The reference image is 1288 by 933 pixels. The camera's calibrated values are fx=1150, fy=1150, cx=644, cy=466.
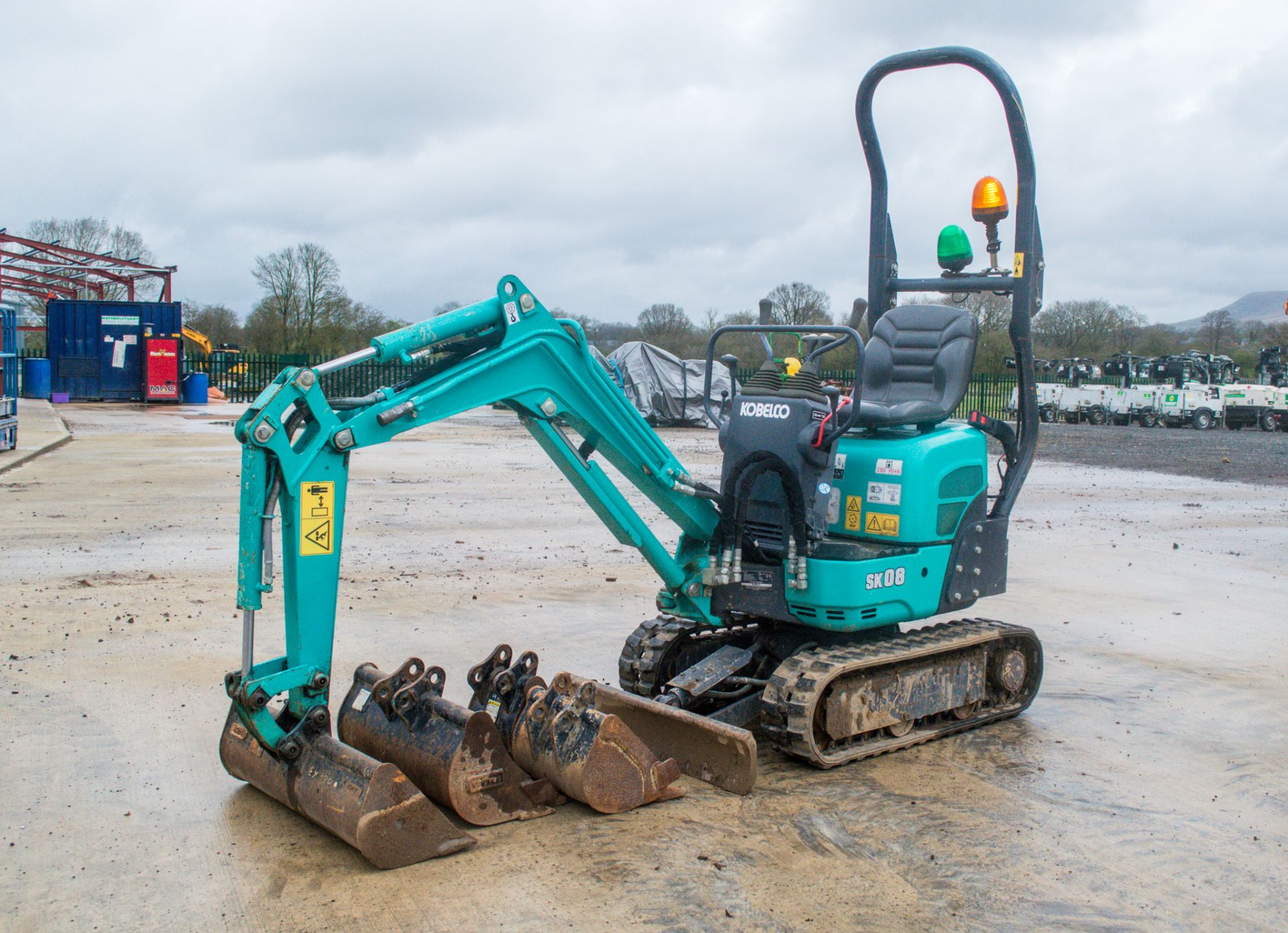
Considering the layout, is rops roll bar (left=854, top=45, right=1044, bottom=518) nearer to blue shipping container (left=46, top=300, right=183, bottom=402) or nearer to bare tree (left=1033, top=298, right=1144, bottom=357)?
blue shipping container (left=46, top=300, right=183, bottom=402)

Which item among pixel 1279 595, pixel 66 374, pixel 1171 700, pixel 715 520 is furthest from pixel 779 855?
pixel 66 374

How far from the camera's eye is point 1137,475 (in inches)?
750

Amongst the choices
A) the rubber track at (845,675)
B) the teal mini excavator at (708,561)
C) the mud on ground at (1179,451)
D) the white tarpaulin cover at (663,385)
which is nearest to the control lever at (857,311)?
the teal mini excavator at (708,561)

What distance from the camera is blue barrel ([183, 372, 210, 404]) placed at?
108 feet

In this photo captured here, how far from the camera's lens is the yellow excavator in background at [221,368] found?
1468 inches

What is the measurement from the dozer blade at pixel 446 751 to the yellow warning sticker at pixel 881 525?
2.04 m

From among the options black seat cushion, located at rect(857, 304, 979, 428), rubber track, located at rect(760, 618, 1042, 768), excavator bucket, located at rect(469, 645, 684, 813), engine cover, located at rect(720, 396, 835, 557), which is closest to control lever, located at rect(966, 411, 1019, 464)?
black seat cushion, located at rect(857, 304, 979, 428)

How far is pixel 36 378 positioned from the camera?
30.8m

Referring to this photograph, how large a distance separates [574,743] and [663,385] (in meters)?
24.9

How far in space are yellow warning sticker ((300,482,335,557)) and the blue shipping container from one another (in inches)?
1172

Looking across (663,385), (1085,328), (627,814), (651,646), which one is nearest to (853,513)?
(651,646)

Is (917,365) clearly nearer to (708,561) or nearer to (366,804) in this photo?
(708,561)

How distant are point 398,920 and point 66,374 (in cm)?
3181

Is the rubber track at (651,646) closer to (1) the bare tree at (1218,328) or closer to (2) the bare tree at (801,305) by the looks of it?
(2) the bare tree at (801,305)
